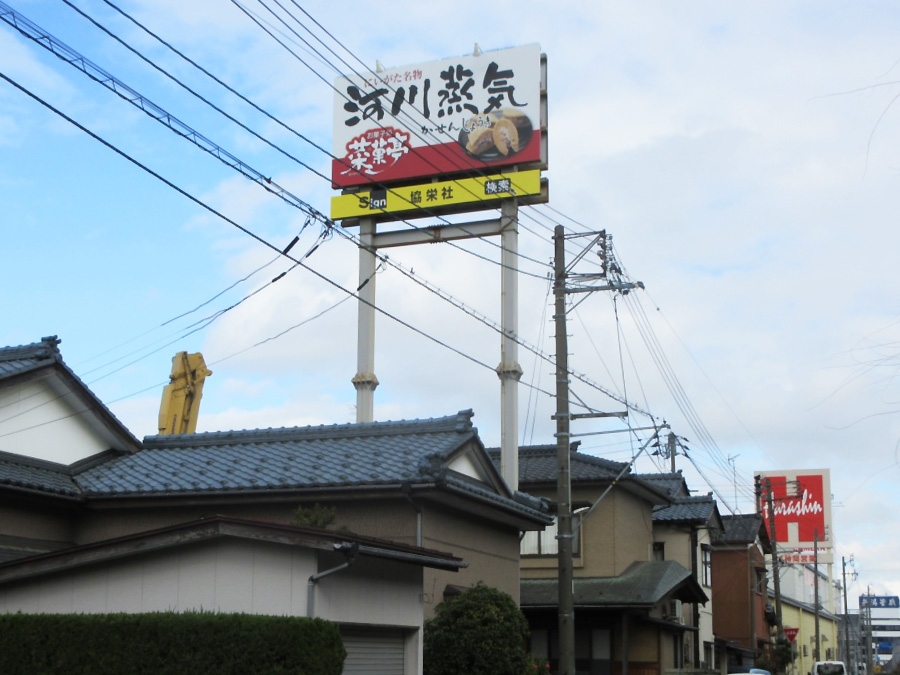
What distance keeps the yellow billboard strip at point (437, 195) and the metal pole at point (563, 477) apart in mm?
8595

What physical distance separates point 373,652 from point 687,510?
88.4 feet

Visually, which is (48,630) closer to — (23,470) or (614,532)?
(23,470)

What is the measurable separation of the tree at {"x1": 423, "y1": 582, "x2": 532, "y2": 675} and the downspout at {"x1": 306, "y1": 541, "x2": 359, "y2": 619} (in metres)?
4.71

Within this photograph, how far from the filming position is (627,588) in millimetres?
31469

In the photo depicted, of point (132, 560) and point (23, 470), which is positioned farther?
point (23, 470)

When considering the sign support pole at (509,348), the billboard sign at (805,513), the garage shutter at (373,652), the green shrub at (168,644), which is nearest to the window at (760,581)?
the billboard sign at (805,513)

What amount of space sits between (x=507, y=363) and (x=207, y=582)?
56.2 ft

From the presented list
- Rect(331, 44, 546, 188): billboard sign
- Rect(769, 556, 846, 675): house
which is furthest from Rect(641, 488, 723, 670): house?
Rect(769, 556, 846, 675): house

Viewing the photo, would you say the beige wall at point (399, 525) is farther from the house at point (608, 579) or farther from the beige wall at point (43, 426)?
the house at point (608, 579)

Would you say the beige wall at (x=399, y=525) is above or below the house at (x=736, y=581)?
above

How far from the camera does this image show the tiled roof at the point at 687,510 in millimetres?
39250

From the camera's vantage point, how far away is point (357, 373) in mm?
31891

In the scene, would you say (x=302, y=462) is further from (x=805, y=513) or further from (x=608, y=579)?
(x=805, y=513)

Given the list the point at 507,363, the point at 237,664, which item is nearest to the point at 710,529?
the point at 507,363
